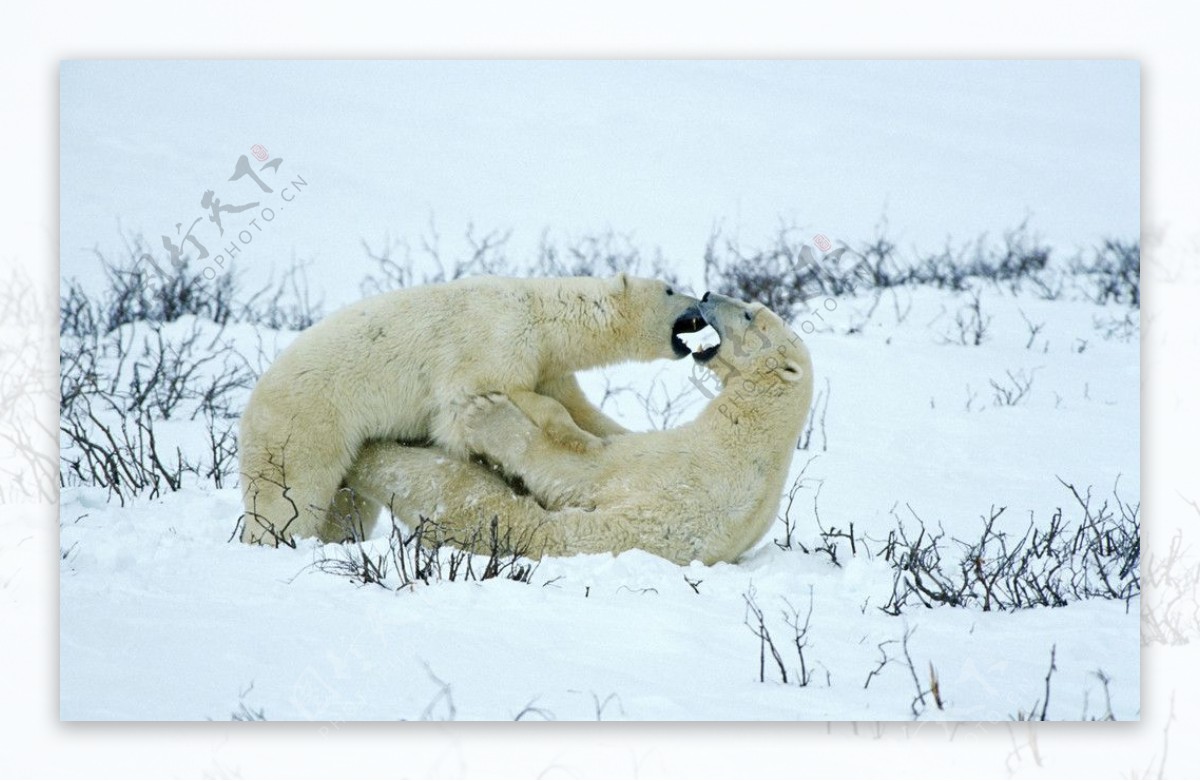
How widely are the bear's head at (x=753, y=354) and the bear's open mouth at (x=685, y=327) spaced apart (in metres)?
0.14

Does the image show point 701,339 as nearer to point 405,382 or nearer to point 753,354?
point 753,354

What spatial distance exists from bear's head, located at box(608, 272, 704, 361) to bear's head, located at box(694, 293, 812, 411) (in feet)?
0.53

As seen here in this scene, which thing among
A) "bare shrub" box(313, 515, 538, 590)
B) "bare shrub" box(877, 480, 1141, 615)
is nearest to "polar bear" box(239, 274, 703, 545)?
"bare shrub" box(313, 515, 538, 590)

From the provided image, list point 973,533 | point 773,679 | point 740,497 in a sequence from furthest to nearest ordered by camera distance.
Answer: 1. point 973,533
2. point 740,497
3. point 773,679

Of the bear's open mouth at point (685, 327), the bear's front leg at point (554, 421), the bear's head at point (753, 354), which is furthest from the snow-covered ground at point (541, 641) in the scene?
the bear's open mouth at point (685, 327)

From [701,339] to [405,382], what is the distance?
108cm

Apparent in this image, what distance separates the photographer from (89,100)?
4.46 meters

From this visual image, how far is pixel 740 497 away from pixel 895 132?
4.97ft

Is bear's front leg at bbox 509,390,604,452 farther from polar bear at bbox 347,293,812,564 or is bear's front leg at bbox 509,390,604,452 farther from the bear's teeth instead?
the bear's teeth

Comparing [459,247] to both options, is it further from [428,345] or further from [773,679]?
[773,679]

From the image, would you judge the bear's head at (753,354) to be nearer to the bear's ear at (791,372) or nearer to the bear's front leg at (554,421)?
the bear's ear at (791,372)

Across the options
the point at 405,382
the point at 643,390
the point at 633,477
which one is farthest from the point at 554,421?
the point at 643,390

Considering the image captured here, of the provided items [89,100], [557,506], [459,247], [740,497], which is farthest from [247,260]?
[740,497]

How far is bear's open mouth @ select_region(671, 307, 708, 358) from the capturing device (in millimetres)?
5109
